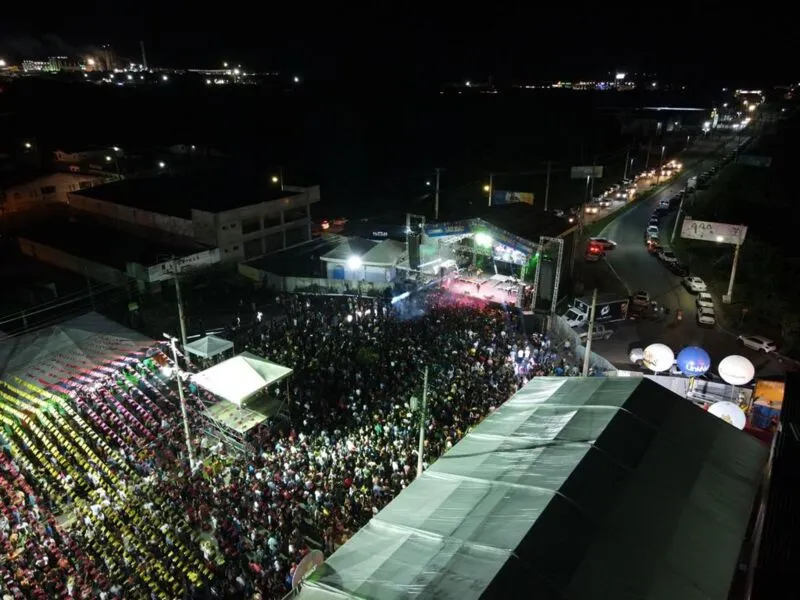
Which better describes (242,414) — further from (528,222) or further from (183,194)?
(183,194)

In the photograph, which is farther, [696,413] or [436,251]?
[436,251]

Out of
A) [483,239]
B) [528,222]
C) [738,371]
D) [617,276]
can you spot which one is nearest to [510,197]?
[617,276]

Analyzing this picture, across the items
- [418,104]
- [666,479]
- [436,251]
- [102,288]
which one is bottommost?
[102,288]

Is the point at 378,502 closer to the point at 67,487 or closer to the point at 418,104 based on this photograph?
the point at 67,487

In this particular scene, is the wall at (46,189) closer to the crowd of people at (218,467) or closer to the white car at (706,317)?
the crowd of people at (218,467)

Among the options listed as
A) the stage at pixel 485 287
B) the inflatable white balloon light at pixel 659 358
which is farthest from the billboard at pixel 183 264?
the inflatable white balloon light at pixel 659 358

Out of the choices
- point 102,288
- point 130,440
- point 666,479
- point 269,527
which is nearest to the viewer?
point 666,479

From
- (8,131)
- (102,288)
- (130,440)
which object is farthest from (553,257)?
(8,131)
